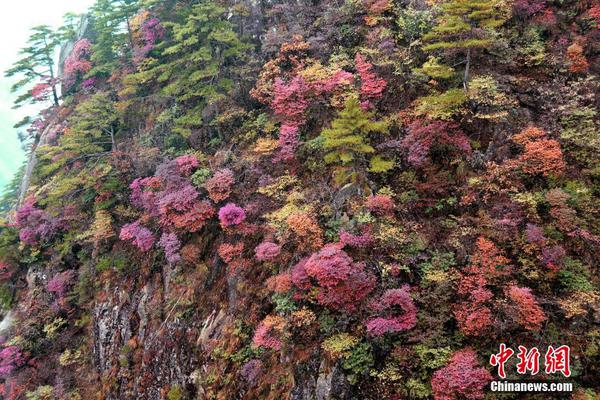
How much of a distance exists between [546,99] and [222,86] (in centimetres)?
1533

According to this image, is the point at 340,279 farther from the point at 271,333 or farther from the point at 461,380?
the point at 461,380

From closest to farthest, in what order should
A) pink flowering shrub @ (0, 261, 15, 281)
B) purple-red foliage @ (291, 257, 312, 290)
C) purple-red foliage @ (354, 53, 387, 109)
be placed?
1. purple-red foliage @ (291, 257, 312, 290)
2. purple-red foliage @ (354, 53, 387, 109)
3. pink flowering shrub @ (0, 261, 15, 281)

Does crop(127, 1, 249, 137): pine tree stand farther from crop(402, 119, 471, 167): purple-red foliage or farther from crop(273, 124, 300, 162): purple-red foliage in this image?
crop(402, 119, 471, 167): purple-red foliage

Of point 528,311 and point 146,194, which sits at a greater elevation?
point 146,194

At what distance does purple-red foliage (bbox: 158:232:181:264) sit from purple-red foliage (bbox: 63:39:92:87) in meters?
21.4

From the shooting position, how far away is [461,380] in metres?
8.59

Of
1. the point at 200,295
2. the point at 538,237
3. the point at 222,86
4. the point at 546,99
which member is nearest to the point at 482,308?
the point at 538,237

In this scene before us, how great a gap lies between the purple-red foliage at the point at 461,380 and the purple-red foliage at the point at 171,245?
37.9ft

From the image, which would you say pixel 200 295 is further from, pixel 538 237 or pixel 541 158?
pixel 541 158

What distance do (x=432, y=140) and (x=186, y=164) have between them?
11688 millimetres

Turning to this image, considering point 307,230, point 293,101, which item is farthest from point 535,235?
point 293,101

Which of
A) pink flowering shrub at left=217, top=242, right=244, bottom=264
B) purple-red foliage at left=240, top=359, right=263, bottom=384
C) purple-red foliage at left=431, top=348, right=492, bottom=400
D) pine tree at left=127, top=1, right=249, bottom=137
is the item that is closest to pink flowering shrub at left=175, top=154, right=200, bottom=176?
pine tree at left=127, top=1, right=249, bottom=137

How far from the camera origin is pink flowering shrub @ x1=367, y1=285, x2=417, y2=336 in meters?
9.75

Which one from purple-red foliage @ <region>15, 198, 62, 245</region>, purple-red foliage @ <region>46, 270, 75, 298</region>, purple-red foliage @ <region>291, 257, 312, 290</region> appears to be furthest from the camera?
purple-red foliage @ <region>15, 198, 62, 245</region>
